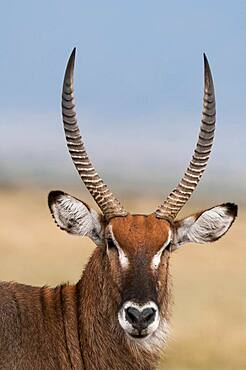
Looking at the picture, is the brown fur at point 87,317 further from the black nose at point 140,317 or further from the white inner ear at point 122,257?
the black nose at point 140,317

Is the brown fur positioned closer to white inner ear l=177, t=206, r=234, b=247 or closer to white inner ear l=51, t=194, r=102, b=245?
white inner ear l=51, t=194, r=102, b=245

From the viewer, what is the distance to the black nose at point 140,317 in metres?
15.6

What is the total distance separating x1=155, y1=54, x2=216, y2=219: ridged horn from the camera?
672 inches

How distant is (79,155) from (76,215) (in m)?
0.91

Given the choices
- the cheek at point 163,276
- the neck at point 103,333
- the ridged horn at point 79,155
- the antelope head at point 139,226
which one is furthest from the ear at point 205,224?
the neck at point 103,333

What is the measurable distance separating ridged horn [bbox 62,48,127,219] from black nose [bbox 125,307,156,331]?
1.64 metres

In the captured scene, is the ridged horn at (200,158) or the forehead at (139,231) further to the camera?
the ridged horn at (200,158)

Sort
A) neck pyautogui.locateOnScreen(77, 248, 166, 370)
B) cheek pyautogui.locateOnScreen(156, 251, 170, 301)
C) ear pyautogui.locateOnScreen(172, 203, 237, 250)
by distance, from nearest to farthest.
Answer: cheek pyautogui.locateOnScreen(156, 251, 170, 301), neck pyautogui.locateOnScreen(77, 248, 166, 370), ear pyautogui.locateOnScreen(172, 203, 237, 250)

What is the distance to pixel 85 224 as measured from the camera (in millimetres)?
16875

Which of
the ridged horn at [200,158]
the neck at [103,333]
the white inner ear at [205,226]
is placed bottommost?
the neck at [103,333]

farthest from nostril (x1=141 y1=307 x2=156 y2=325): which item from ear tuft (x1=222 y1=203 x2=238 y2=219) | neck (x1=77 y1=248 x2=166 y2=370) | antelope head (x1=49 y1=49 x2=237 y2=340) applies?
ear tuft (x1=222 y1=203 x2=238 y2=219)

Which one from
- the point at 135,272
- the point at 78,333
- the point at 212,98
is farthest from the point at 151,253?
the point at 212,98

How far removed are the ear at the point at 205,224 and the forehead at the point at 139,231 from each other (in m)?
0.38

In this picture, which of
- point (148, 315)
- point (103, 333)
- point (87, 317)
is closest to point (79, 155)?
point (87, 317)
